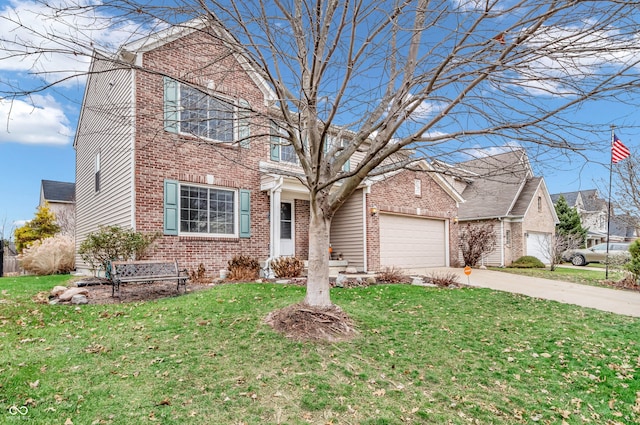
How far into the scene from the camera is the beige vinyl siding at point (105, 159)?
10102mm

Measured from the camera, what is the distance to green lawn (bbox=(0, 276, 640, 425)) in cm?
339

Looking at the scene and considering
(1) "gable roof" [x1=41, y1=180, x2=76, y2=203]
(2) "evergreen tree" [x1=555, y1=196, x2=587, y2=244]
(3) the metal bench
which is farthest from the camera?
(2) "evergreen tree" [x1=555, y1=196, x2=587, y2=244]

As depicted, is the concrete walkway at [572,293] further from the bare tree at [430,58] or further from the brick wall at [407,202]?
the bare tree at [430,58]

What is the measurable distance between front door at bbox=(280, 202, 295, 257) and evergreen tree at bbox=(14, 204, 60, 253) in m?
14.8

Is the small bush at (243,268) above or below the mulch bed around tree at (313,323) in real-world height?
above

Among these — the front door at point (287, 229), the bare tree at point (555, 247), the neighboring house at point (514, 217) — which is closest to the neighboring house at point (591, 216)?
the bare tree at point (555, 247)

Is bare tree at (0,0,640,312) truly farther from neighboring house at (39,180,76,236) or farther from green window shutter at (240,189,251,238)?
neighboring house at (39,180,76,236)

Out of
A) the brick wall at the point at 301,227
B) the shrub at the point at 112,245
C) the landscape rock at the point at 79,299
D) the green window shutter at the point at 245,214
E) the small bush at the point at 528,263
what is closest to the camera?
the landscape rock at the point at 79,299

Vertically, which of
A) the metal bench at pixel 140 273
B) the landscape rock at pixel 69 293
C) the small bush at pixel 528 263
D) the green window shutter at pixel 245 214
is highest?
the green window shutter at pixel 245 214

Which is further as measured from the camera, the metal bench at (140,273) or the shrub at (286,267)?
the shrub at (286,267)

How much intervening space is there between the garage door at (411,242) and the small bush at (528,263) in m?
5.31

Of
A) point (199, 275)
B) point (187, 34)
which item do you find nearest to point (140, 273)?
point (199, 275)

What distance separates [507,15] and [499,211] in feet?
56.6

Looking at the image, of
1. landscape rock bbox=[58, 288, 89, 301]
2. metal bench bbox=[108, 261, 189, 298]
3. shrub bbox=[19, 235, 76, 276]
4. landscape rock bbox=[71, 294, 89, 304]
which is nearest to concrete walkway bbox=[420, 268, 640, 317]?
metal bench bbox=[108, 261, 189, 298]
